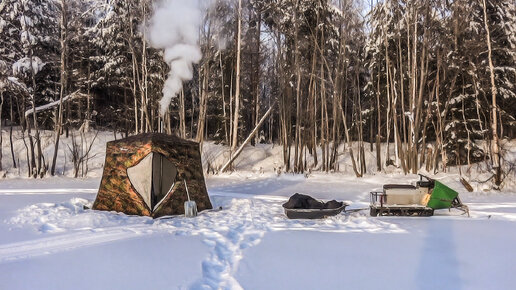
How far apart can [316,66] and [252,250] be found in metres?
18.1

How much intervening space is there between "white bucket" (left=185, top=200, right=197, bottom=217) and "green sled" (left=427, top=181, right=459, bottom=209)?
5.09 m

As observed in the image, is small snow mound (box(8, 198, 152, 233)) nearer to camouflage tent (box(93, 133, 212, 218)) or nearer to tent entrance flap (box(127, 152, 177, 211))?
camouflage tent (box(93, 133, 212, 218))

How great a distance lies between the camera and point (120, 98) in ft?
102

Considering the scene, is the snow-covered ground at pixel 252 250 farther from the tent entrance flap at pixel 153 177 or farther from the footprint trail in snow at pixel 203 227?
the tent entrance flap at pixel 153 177

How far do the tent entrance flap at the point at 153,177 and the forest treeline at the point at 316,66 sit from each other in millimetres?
9325

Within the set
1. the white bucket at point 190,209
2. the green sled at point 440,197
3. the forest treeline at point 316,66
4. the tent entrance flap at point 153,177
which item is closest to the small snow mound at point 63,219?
the tent entrance flap at point 153,177

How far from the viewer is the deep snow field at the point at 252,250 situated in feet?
13.5

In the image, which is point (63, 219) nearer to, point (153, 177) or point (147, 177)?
point (147, 177)

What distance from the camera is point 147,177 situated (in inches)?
335

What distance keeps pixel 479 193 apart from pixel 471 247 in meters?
7.71

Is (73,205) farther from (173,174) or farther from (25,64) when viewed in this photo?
(25,64)

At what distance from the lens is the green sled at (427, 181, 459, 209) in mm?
8023

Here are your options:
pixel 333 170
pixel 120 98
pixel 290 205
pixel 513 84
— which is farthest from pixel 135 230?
pixel 120 98

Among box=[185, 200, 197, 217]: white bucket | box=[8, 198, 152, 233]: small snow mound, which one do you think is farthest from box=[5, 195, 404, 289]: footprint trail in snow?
box=[185, 200, 197, 217]: white bucket
